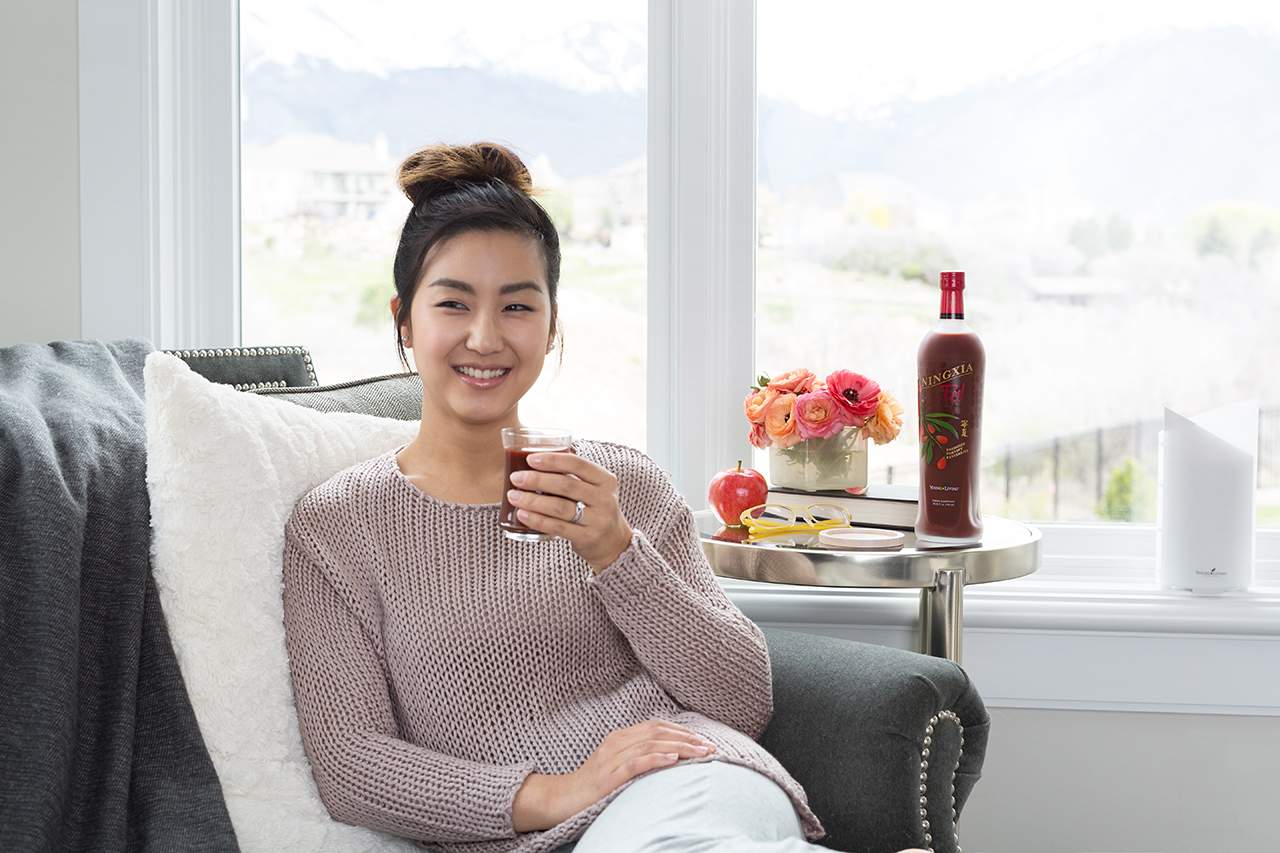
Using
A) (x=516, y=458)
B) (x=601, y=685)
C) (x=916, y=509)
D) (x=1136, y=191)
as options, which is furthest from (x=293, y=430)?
(x=1136, y=191)

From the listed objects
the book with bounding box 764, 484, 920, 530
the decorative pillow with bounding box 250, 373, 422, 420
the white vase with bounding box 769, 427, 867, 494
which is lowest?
the book with bounding box 764, 484, 920, 530

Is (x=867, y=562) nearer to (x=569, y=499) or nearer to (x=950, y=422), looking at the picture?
(x=950, y=422)

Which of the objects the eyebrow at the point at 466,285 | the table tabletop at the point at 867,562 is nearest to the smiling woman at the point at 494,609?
the eyebrow at the point at 466,285

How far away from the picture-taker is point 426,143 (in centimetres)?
251

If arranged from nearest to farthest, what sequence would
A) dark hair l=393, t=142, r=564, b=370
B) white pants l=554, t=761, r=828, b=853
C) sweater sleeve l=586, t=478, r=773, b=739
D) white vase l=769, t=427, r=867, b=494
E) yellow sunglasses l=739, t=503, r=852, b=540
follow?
white pants l=554, t=761, r=828, b=853
sweater sleeve l=586, t=478, r=773, b=739
dark hair l=393, t=142, r=564, b=370
yellow sunglasses l=739, t=503, r=852, b=540
white vase l=769, t=427, r=867, b=494

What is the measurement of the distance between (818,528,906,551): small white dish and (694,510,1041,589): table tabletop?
1cm

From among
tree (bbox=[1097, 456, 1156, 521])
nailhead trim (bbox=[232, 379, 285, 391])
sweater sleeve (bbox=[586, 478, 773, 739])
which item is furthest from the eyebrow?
tree (bbox=[1097, 456, 1156, 521])

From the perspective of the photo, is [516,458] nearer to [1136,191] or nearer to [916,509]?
[916,509]

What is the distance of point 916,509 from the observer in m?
2.00

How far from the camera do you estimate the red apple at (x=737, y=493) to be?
199cm

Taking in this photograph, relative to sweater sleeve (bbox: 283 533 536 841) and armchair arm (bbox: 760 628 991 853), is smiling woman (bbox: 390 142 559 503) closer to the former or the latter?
sweater sleeve (bbox: 283 533 536 841)

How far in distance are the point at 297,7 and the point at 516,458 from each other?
1.53m

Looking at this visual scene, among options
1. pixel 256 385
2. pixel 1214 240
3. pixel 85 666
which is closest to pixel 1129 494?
pixel 1214 240

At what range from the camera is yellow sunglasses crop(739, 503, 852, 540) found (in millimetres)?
1944
